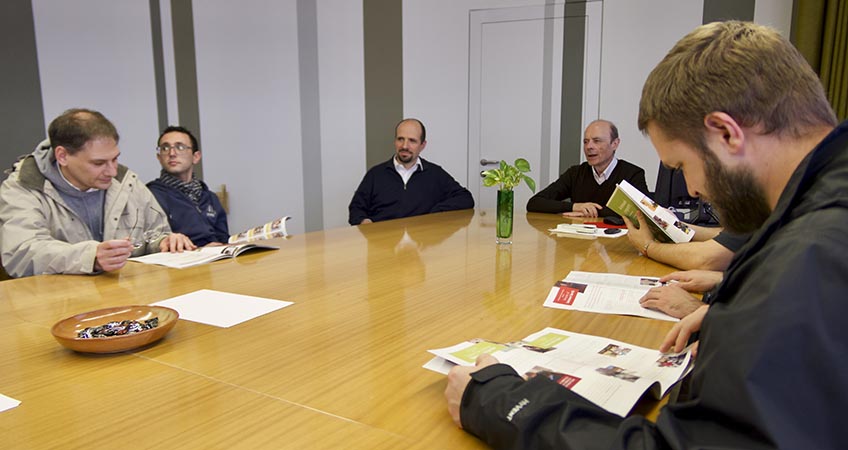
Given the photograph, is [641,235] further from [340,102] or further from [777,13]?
[340,102]

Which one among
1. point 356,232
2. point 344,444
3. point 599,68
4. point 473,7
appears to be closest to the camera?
point 344,444

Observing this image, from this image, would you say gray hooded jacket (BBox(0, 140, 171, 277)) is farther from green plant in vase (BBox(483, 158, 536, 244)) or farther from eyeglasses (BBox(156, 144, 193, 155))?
green plant in vase (BBox(483, 158, 536, 244))

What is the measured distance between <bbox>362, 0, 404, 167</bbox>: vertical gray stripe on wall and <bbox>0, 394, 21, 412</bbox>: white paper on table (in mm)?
4413

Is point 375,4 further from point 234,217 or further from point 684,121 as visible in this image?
point 684,121

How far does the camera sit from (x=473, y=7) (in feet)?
15.8

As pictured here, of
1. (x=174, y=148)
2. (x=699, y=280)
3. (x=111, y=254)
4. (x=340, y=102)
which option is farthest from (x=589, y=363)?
(x=340, y=102)

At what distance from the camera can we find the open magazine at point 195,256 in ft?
Answer: 6.30

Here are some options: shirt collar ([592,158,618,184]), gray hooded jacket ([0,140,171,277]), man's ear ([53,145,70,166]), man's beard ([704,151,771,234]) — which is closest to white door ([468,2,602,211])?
shirt collar ([592,158,618,184])

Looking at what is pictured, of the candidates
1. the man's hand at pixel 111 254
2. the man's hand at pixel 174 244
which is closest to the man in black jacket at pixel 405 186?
the man's hand at pixel 174 244

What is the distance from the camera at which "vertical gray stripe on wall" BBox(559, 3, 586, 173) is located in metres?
4.50

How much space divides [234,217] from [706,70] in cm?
523

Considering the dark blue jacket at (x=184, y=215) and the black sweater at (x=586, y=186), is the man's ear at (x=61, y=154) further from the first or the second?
the black sweater at (x=586, y=186)

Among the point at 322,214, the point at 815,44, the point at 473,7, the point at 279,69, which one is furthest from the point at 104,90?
the point at 815,44

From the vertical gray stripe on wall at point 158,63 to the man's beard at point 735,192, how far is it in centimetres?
522
